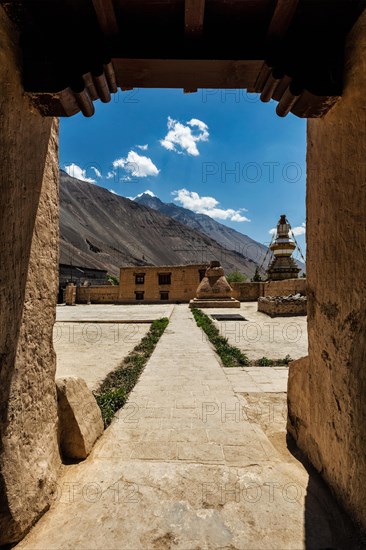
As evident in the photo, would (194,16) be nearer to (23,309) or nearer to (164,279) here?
(23,309)

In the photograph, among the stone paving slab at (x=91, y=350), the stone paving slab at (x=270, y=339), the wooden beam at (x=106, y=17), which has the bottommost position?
the stone paving slab at (x=91, y=350)

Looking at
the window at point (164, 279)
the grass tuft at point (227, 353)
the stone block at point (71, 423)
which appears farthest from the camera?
the window at point (164, 279)

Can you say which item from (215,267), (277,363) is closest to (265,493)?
(277,363)

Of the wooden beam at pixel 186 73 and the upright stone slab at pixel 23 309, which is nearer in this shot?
the upright stone slab at pixel 23 309

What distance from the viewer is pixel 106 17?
1.86m

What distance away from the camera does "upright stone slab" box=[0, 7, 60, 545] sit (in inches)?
68.1

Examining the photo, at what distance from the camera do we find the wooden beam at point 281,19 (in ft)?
5.77

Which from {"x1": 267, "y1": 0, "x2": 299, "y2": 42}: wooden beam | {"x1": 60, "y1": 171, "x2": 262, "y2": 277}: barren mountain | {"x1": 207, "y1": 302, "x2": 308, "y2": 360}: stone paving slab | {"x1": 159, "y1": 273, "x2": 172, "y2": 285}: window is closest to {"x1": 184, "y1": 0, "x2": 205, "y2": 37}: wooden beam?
{"x1": 267, "y1": 0, "x2": 299, "y2": 42}: wooden beam

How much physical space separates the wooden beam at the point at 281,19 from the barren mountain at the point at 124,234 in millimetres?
67398

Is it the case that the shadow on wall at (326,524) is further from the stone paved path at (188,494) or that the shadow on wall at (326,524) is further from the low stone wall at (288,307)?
the low stone wall at (288,307)

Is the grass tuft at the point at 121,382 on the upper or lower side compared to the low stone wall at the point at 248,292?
lower

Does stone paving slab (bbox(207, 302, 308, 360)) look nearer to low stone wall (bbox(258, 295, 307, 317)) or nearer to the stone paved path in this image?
low stone wall (bbox(258, 295, 307, 317))

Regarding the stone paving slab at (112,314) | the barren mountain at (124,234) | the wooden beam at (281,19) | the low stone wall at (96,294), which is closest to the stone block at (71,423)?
the wooden beam at (281,19)

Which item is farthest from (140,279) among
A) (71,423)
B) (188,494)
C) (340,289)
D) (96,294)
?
(340,289)
